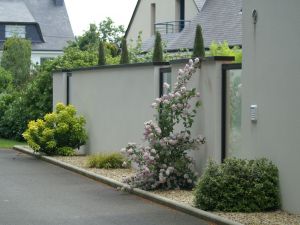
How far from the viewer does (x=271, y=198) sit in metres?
10.9

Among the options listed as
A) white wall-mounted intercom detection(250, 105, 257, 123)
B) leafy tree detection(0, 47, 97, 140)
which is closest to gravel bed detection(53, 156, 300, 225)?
white wall-mounted intercom detection(250, 105, 257, 123)

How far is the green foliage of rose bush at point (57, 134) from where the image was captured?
791 inches

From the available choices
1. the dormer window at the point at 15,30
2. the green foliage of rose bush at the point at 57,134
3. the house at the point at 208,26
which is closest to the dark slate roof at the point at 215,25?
the house at the point at 208,26

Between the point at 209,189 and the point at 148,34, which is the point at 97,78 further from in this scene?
the point at 148,34

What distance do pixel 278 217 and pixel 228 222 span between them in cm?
83

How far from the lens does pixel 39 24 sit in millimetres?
70562

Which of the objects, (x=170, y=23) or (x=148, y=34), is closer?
(x=170, y=23)

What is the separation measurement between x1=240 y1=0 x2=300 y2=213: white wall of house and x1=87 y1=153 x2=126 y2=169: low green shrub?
5383mm

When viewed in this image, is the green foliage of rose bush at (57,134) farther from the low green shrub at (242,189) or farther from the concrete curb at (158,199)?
the low green shrub at (242,189)

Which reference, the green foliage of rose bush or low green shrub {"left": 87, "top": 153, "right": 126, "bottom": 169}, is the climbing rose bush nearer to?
low green shrub {"left": 87, "top": 153, "right": 126, "bottom": 169}

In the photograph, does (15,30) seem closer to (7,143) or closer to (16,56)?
(16,56)

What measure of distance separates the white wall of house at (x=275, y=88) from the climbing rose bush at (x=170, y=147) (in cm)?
161

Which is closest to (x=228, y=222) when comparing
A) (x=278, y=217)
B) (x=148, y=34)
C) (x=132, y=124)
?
(x=278, y=217)

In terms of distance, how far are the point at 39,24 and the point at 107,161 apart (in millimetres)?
55152
